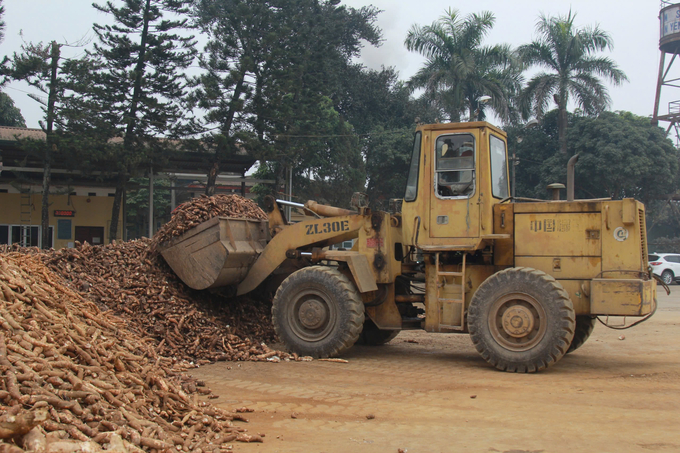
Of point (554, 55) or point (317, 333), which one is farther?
point (554, 55)

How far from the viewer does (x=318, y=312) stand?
8.91m

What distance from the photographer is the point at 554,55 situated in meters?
36.8

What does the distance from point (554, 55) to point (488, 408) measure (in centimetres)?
3488

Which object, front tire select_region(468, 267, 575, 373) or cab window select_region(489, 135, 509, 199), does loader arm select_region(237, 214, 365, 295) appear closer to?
cab window select_region(489, 135, 509, 199)

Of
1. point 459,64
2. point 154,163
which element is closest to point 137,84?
point 154,163

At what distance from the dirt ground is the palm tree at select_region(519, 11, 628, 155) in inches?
1162

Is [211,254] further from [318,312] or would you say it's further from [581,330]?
[581,330]

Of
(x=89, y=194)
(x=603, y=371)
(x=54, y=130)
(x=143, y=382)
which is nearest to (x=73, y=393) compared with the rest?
(x=143, y=382)

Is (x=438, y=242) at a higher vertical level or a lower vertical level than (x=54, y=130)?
lower

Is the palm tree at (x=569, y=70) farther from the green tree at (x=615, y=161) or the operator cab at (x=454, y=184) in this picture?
the operator cab at (x=454, y=184)

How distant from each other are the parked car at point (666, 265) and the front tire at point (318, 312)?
83.2 ft

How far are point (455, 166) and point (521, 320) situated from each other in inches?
90.4

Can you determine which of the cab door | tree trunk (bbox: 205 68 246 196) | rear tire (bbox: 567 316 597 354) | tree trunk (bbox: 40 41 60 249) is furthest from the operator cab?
tree trunk (bbox: 40 41 60 249)

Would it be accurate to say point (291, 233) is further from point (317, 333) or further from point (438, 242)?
point (438, 242)
